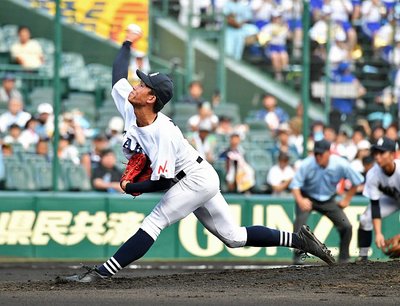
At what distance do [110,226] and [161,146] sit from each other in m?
6.95

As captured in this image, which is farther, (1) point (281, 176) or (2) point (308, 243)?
(1) point (281, 176)

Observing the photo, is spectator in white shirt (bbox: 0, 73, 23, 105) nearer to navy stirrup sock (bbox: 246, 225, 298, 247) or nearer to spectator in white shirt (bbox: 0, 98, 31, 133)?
spectator in white shirt (bbox: 0, 98, 31, 133)

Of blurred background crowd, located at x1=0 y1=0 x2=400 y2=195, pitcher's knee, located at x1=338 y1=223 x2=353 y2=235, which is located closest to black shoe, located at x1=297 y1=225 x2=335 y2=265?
pitcher's knee, located at x1=338 y1=223 x2=353 y2=235

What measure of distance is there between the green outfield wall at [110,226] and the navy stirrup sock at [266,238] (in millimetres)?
5957

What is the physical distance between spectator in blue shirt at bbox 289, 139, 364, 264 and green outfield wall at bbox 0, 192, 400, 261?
1.66 meters

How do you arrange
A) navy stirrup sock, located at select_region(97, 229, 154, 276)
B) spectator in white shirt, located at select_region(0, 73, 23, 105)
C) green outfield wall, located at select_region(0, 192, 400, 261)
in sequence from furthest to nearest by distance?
spectator in white shirt, located at select_region(0, 73, 23, 105)
green outfield wall, located at select_region(0, 192, 400, 261)
navy stirrup sock, located at select_region(97, 229, 154, 276)

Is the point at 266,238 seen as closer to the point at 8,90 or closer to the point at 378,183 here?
the point at 378,183

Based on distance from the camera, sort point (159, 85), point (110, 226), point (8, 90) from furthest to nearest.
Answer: point (8, 90) < point (110, 226) < point (159, 85)

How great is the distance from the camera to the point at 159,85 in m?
9.91

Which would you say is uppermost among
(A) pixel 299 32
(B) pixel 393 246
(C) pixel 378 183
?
(A) pixel 299 32

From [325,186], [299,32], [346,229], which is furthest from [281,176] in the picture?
[299,32]

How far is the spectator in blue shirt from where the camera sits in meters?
14.9

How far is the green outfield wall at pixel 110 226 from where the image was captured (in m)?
16.3

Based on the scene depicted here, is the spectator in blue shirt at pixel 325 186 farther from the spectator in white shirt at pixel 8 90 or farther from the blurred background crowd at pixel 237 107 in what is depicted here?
the spectator in white shirt at pixel 8 90
